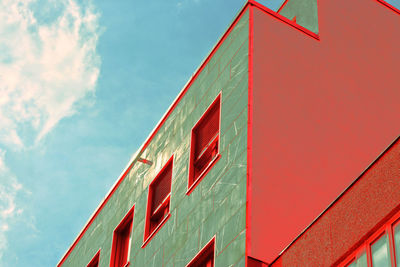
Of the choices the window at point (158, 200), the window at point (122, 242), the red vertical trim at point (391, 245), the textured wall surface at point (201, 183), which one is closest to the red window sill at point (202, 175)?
the textured wall surface at point (201, 183)

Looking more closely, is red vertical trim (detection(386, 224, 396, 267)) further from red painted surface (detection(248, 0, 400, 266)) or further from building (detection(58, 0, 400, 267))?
red painted surface (detection(248, 0, 400, 266))

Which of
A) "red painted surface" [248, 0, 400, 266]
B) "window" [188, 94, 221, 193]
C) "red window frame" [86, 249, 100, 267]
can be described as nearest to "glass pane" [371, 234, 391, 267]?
"red painted surface" [248, 0, 400, 266]

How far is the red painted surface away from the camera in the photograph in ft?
55.9

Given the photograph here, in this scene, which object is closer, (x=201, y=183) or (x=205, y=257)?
(x=205, y=257)

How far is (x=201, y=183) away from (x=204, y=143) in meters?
1.56

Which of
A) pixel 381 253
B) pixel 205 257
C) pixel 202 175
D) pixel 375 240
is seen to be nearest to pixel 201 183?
pixel 202 175

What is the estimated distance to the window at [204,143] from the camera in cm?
2002

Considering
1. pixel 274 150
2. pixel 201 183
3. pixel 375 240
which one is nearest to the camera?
pixel 375 240

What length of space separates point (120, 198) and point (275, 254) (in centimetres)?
999

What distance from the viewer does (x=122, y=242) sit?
24234 mm

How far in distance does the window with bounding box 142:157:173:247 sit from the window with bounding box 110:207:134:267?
1496 mm

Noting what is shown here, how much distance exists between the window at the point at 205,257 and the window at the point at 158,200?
313 cm

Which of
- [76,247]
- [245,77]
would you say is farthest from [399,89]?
[76,247]

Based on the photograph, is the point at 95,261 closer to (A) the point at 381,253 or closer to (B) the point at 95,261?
(B) the point at 95,261
